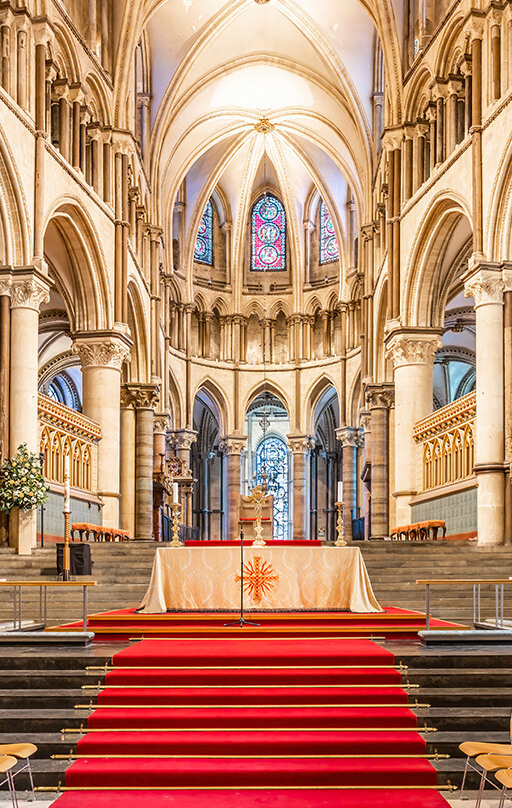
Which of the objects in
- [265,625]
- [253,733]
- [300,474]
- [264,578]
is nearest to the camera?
[253,733]

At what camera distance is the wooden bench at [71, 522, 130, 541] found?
17.0 metres

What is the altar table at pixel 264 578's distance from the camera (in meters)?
10.1

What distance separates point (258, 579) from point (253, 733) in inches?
136

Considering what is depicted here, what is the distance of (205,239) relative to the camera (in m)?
36.7

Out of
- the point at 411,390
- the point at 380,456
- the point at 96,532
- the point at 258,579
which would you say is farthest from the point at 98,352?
the point at 258,579

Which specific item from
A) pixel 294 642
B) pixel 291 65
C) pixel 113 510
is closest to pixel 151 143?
pixel 291 65

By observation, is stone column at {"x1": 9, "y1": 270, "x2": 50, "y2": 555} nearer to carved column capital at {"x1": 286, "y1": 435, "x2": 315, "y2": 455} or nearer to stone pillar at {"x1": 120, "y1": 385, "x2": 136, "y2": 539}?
stone pillar at {"x1": 120, "y1": 385, "x2": 136, "y2": 539}

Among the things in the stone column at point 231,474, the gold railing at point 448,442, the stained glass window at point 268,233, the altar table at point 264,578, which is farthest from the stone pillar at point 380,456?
the altar table at point 264,578

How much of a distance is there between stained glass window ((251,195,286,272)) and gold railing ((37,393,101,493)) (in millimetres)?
18315

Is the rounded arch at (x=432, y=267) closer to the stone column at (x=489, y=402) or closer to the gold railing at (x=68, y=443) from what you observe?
the stone column at (x=489, y=402)

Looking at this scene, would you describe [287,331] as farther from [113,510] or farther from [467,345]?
[113,510]

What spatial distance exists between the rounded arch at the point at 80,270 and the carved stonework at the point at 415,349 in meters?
6.40

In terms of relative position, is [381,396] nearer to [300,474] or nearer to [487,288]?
[300,474]

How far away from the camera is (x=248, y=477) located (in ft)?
135
